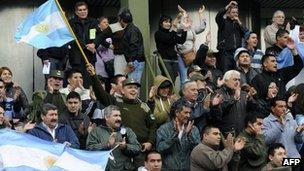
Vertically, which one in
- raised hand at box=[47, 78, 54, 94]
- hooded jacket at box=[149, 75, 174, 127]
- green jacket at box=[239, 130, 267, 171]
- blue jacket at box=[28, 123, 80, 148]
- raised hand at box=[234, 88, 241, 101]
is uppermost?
raised hand at box=[47, 78, 54, 94]

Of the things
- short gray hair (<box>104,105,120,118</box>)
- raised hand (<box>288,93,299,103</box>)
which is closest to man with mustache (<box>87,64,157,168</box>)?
short gray hair (<box>104,105,120,118</box>)

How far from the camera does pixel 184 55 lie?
1466cm

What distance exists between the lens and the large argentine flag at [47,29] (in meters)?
12.1

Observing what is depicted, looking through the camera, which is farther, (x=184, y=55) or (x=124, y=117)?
(x=184, y=55)

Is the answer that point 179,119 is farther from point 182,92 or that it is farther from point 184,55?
point 184,55

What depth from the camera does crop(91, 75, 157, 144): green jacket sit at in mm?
11438

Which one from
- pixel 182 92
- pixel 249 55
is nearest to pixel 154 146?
pixel 182 92

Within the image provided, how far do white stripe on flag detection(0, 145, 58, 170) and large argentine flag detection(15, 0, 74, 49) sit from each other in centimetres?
300

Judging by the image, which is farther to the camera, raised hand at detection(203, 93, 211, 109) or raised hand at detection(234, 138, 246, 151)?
raised hand at detection(203, 93, 211, 109)

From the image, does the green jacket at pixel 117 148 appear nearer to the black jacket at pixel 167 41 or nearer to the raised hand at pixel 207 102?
the raised hand at pixel 207 102

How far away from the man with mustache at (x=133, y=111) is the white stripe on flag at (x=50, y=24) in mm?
1003

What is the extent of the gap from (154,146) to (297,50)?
4280 millimetres

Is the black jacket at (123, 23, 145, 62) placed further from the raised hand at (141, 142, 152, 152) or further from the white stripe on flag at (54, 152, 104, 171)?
the white stripe on flag at (54, 152, 104, 171)

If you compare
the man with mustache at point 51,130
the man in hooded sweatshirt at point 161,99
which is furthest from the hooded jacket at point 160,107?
the man with mustache at point 51,130
